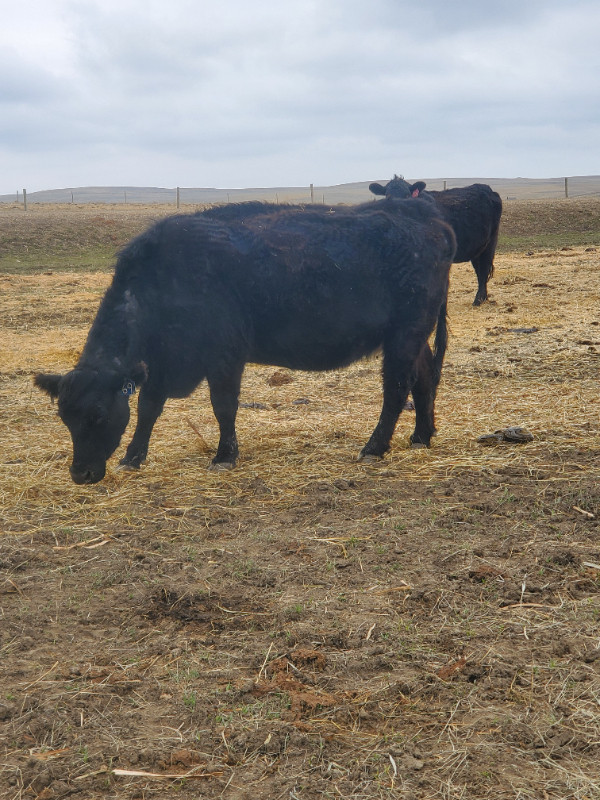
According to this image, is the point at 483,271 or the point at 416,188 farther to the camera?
the point at 483,271

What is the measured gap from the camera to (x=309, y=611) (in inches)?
146

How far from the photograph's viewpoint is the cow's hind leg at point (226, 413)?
20.1 feet

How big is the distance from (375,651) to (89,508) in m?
2.69

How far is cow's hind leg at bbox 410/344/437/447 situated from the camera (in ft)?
21.5

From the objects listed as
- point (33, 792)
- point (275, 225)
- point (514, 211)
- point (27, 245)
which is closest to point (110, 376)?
point (275, 225)

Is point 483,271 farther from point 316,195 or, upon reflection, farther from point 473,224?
point 316,195

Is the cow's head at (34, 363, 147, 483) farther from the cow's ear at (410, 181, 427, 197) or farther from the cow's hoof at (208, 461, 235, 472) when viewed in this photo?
the cow's ear at (410, 181, 427, 197)

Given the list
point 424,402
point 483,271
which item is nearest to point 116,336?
point 424,402

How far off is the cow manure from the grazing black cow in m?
0.48

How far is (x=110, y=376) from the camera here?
219 inches

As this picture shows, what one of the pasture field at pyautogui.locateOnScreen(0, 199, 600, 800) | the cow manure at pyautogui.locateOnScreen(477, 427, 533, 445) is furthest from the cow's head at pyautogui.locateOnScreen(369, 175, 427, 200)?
the cow manure at pyautogui.locateOnScreen(477, 427, 533, 445)

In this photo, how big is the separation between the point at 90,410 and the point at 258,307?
1521 mm

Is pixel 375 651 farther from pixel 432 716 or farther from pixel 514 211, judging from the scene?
pixel 514 211

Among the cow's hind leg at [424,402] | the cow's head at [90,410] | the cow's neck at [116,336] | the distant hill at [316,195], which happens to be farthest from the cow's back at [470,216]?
the distant hill at [316,195]
